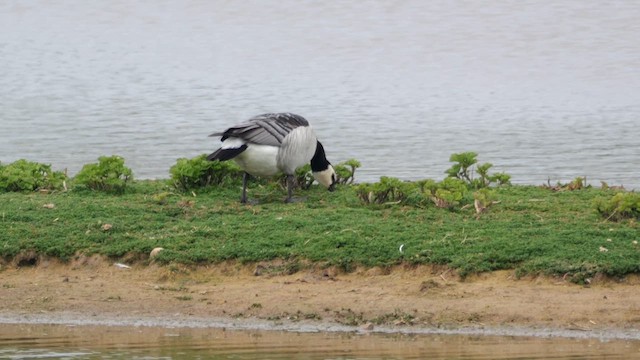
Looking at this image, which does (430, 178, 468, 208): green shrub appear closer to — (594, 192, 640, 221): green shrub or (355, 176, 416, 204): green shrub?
(355, 176, 416, 204): green shrub

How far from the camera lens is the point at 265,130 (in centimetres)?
1102

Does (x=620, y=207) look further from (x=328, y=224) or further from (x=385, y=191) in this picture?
(x=328, y=224)

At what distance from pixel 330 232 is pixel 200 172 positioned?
2.07 m

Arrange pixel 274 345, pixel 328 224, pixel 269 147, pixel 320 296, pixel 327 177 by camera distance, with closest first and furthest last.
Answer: pixel 274 345, pixel 320 296, pixel 328 224, pixel 269 147, pixel 327 177

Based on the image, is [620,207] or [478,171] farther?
[478,171]

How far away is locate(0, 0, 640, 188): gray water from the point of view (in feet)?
55.4

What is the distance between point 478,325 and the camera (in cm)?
821

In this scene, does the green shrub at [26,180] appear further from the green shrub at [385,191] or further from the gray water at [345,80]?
the gray water at [345,80]

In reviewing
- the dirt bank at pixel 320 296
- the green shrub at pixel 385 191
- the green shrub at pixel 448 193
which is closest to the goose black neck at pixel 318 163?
the green shrub at pixel 385 191

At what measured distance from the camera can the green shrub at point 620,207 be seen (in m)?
9.70

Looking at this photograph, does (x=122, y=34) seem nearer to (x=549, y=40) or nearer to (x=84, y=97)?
(x=84, y=97)

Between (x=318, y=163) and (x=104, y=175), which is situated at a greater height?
(x=318, y=163)

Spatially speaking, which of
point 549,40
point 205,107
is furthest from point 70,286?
point 549,40

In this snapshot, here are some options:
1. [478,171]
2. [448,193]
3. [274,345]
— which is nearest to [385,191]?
[448,193]
